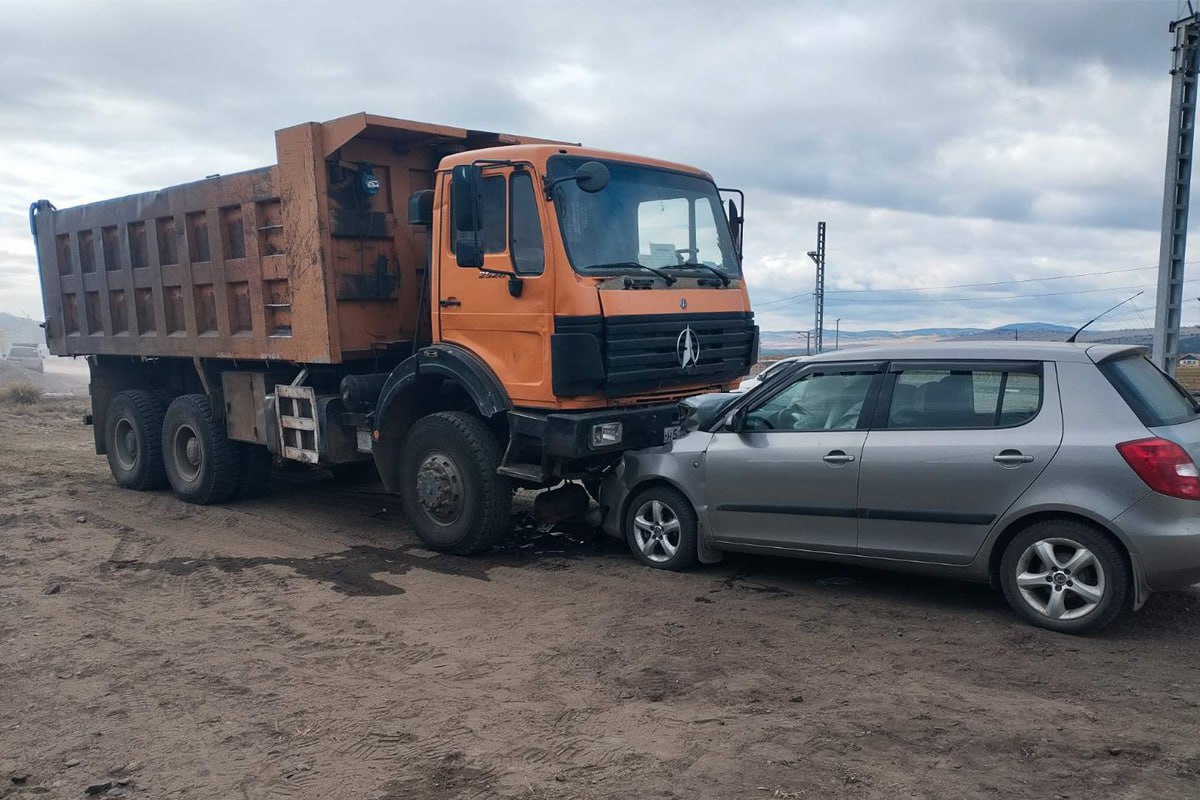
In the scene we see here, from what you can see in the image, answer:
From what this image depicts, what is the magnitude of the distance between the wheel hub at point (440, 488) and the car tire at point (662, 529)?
1.37 metres

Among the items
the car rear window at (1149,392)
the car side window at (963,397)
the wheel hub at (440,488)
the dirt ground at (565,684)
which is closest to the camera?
the dirt ground at (565,684)

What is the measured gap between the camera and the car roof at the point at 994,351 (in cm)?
546

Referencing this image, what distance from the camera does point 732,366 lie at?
7.82 m

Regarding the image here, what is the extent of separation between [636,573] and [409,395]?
250 centimetres

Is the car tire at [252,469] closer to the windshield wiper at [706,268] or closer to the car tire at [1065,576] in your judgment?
the windshield wiper at [706,268]

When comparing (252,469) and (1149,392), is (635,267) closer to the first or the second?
(1149,392)

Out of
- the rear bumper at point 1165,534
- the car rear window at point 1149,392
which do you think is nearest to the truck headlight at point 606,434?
the car rear window at point 1149,392

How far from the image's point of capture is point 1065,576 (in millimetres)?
5152

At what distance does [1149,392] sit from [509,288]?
13.4 ft

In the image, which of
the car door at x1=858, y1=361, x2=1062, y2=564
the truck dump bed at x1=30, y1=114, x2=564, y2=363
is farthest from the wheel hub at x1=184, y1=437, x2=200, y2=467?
the car door at x1=858, y1=361, x2=1062, y2=564

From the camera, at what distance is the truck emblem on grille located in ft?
23.5

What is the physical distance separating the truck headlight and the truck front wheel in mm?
910

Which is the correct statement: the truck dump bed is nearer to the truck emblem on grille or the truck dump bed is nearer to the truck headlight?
the truck headlight

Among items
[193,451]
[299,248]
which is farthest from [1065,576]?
[193,451]
